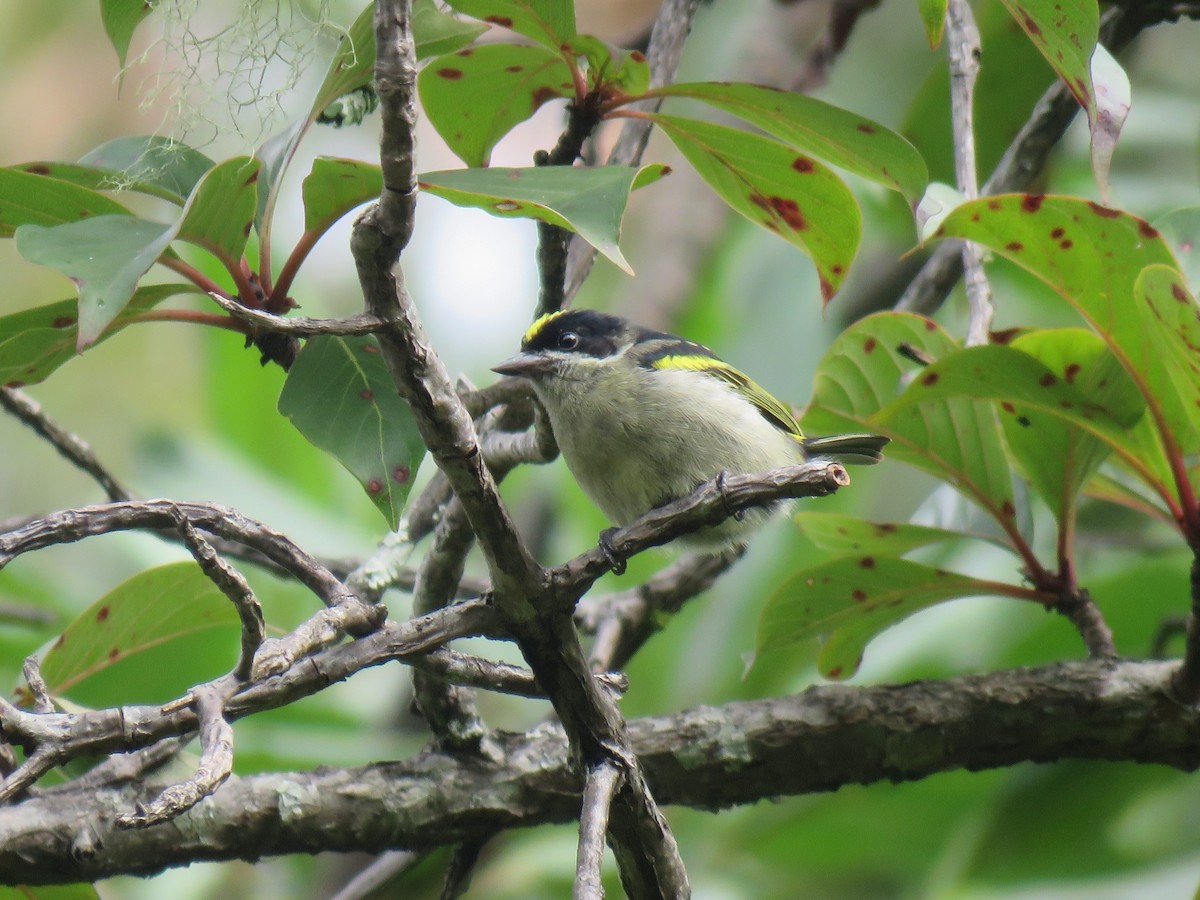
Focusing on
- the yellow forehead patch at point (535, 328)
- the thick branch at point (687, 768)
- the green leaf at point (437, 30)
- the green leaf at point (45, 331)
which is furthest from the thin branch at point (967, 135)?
the green leaf at point (45, 331)

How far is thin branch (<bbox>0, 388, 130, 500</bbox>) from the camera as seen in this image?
251 cm

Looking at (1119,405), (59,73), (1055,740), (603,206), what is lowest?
(1055,740)

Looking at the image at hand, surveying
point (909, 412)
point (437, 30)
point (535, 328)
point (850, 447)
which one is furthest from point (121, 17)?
point (850, 447)

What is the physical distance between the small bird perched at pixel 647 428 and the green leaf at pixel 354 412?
884mm

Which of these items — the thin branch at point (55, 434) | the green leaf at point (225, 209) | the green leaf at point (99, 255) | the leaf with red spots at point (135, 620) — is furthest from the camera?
the thin branch at point (55, 434)

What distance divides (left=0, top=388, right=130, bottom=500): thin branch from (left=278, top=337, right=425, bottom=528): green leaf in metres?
0.89

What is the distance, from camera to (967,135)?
2744mm

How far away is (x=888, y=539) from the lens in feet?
8.99

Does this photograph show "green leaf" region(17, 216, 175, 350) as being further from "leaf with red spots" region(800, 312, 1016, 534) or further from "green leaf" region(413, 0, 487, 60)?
"leaf with red spots" region(800, 312, 1016, 534)

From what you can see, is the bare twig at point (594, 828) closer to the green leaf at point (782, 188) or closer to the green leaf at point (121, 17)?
the green leaf at point (782, 188)

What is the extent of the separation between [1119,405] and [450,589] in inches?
54.5

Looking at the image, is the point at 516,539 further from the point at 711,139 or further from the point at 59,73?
the point at 59,73

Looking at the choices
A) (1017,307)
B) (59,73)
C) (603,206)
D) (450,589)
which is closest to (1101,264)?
(603,206)

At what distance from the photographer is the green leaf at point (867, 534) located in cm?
272
